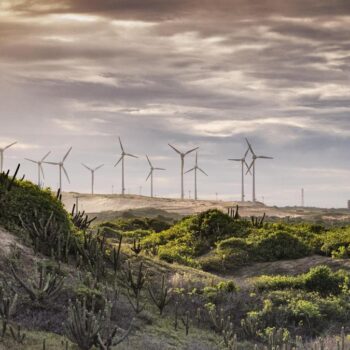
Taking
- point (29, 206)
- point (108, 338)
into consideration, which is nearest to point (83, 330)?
point (108, 338)

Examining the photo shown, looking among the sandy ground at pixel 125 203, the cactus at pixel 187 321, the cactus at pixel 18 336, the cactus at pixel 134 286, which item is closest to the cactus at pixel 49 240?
the cactus at pixel 134 286

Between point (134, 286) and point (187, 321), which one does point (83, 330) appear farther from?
point (134, 286)

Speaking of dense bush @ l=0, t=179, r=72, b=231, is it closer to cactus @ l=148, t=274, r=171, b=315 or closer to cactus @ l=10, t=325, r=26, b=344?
cactus @ l=148, t=274, r=171, b=315

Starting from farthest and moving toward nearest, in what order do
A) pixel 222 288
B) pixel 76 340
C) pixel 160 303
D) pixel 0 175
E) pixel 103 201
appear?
pixel 103 201, pixel 0 175, pixel 222 288, pixel 160 303, pixel 76 340

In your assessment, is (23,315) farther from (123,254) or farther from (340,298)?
(340,298)

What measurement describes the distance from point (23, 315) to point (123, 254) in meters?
9.00

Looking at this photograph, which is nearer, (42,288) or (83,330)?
(83,330)

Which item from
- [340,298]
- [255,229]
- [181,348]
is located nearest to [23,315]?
[181,348]

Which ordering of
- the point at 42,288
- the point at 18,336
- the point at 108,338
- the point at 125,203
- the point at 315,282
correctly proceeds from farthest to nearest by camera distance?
the point at 125,203 < the point at 315,282 < the point at 42,288 < the point at 108,338 < the point at 18,336

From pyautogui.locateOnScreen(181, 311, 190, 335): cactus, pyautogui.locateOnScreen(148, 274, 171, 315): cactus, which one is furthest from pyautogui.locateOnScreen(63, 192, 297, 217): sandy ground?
pyautogui.locateOnScreen(181, 311, 190, 335): cactus

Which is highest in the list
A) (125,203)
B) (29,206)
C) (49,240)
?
(125,203)

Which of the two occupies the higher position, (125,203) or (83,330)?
(125,203)

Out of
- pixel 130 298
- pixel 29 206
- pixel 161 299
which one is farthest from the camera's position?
pixel 29 206

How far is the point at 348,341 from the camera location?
1512cm
